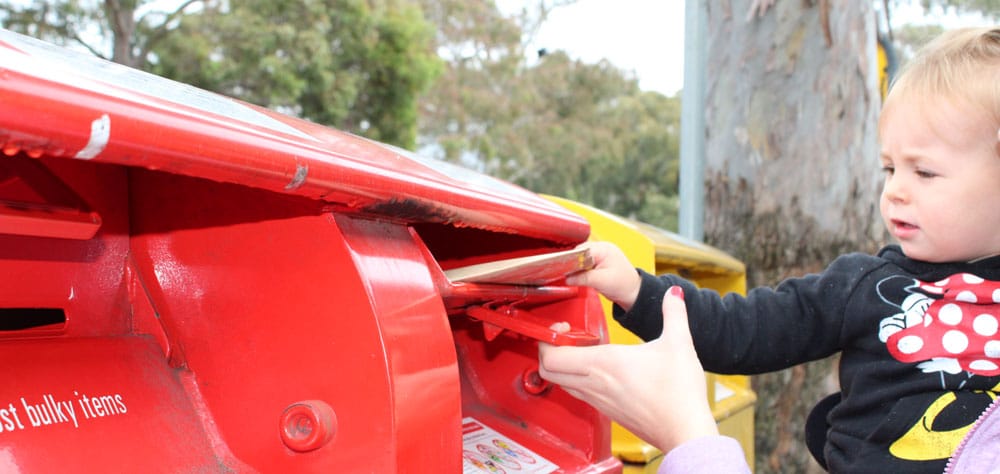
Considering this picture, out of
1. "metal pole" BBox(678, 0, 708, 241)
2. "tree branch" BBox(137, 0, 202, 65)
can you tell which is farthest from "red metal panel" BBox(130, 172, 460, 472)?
"tree branch" BBox(137, 0, 202, 65)

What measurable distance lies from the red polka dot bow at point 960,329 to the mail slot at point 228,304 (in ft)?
2.47

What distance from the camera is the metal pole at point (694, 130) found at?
413 centimetres

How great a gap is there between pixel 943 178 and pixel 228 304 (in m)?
1.07

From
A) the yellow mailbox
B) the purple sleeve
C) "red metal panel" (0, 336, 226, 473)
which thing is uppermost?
"red metal panel" (0, 336, 226, 473)

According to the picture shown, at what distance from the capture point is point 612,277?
1.63 meters

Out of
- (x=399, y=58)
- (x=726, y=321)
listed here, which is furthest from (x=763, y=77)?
(x=399, y=58)

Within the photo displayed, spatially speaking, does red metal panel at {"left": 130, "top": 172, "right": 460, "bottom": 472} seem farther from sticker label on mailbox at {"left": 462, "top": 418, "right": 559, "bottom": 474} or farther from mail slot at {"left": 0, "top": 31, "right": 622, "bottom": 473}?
sticker label on mailbox at {"left": 462, "top": 418, "right": 559, "bottom": 474}

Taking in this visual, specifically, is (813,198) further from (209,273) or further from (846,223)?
(209,273)

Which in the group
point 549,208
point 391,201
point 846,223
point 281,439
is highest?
point 391,201

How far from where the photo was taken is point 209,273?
110 cm

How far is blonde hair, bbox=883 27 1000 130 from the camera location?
1.35 meters

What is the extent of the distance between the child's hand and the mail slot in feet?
1.38

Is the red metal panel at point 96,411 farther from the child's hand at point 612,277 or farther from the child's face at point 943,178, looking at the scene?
the child's face at point 943,178

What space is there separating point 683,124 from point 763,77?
0.50m
